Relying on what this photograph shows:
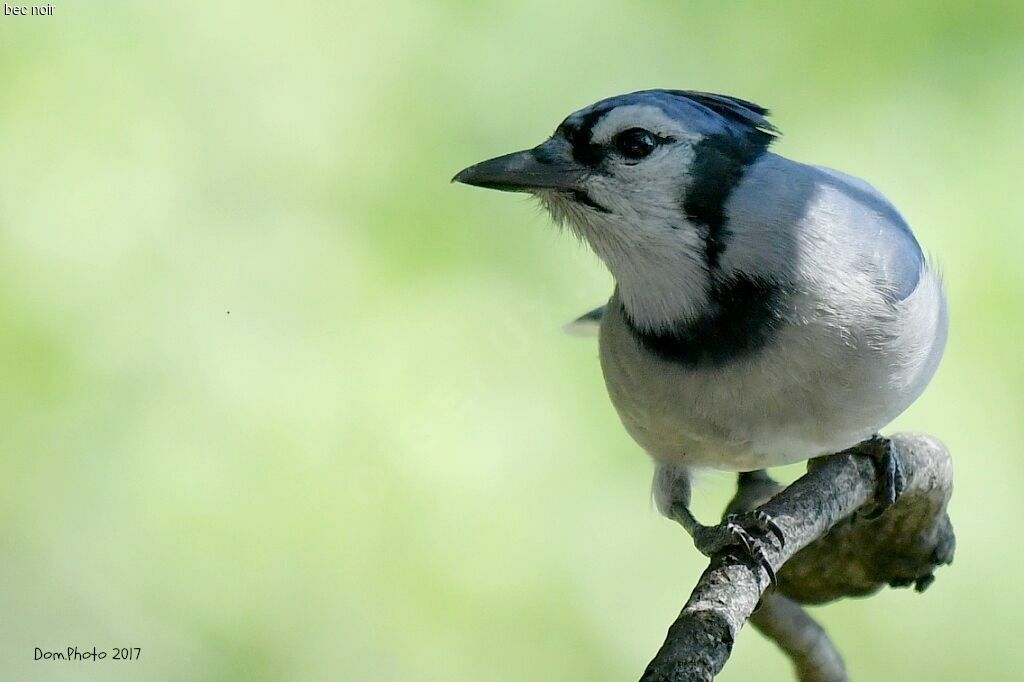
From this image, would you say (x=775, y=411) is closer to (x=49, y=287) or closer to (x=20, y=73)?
(x=49, y=287)

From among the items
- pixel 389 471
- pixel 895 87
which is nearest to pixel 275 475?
pixel 389 471

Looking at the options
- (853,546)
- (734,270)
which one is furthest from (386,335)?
(734,270)

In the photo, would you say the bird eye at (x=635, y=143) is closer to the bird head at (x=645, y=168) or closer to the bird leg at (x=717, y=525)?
the bird head at (x=645, y=168)

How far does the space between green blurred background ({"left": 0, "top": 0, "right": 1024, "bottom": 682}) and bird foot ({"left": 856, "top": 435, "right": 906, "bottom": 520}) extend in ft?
2.34

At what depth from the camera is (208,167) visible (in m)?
2.91

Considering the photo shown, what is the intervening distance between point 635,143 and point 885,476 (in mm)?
760

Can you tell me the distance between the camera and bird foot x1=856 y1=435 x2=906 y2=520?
2.01m

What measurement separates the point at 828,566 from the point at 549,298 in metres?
1.05

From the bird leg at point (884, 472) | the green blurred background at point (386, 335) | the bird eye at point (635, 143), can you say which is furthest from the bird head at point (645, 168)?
the green blurred background at point (386, 335)

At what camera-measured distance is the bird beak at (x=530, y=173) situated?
1.70m

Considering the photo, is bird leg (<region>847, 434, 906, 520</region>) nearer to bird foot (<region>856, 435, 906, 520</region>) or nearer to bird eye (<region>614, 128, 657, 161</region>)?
bird foot (<region>856, 435, 906, 520</region>)

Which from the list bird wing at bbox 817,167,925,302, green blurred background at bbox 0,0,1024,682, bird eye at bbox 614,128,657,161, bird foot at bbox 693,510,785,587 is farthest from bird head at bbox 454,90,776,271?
green blurred background at bbox 0,0,1024,682

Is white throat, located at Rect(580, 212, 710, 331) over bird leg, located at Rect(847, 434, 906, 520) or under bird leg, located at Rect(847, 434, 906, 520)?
over

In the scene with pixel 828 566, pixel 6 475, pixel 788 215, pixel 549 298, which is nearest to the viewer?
pixel 788 215
